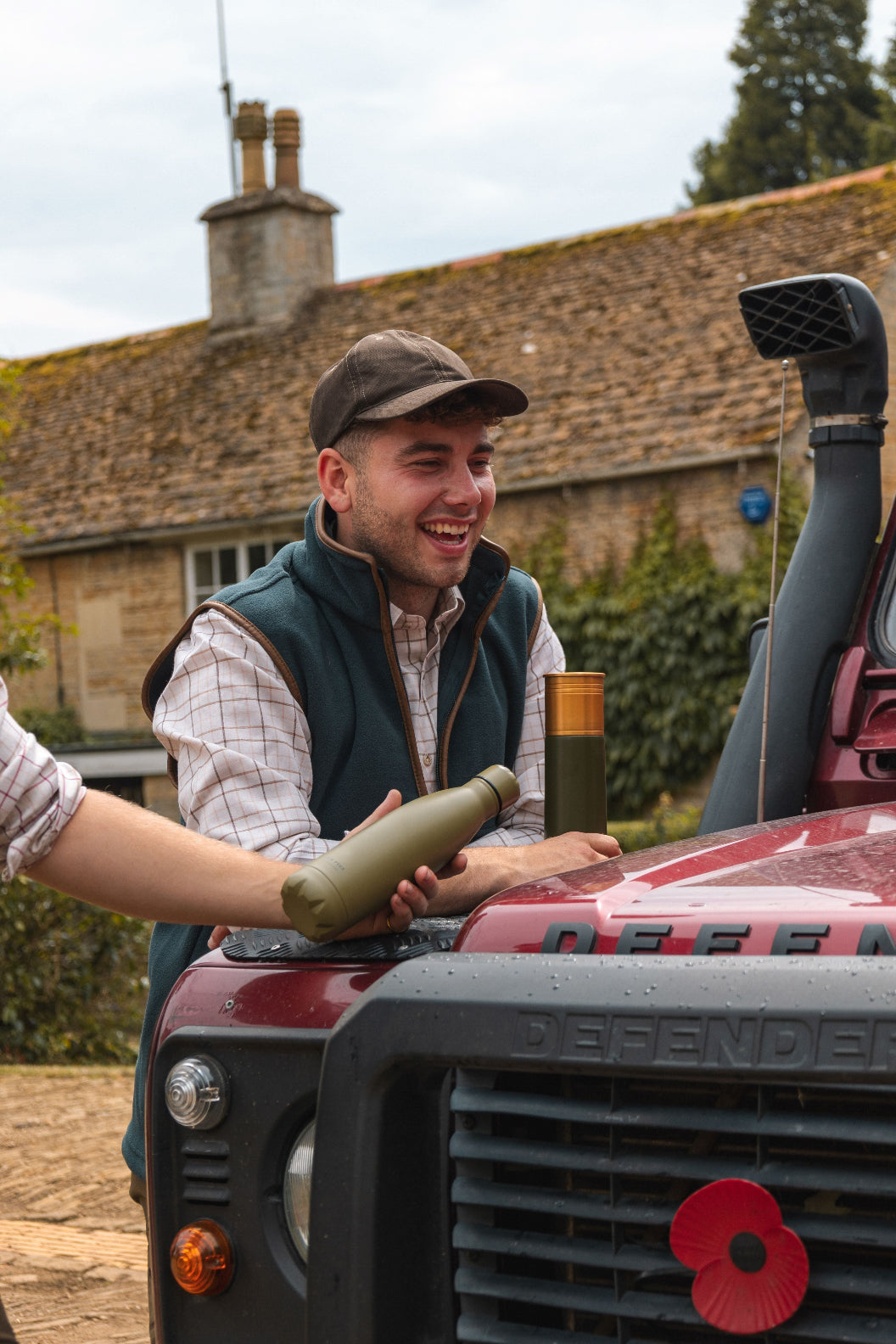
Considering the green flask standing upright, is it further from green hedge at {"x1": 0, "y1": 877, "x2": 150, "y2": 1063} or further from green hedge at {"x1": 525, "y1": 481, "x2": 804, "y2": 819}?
green hedge at {"x1": 525, "y1": 481, "x2": 804, "y2": 819}

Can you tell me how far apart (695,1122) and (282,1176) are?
0.68m

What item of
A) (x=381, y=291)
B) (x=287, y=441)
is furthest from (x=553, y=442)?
(x=381, y=291)

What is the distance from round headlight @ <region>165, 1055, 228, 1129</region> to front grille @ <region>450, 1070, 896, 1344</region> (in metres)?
0.42


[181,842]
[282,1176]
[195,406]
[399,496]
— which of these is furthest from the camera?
[195,406]

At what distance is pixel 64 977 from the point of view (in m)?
9.15

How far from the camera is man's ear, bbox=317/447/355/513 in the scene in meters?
3.03

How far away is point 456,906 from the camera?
247 centimetres

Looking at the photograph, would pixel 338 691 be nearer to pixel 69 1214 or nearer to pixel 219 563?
pixel 69 1214

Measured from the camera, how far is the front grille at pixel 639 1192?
5.34 ft

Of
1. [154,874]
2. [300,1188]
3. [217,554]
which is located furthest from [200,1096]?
[217,554]

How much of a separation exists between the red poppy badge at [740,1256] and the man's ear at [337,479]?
1671mm

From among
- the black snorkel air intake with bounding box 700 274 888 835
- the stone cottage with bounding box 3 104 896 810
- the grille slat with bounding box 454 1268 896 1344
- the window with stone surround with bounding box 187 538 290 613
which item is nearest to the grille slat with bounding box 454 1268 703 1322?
the grille slat with bounding box 454 1268 896 1344

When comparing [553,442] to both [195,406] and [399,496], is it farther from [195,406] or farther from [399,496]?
[399,496]

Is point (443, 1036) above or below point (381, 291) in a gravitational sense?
below
